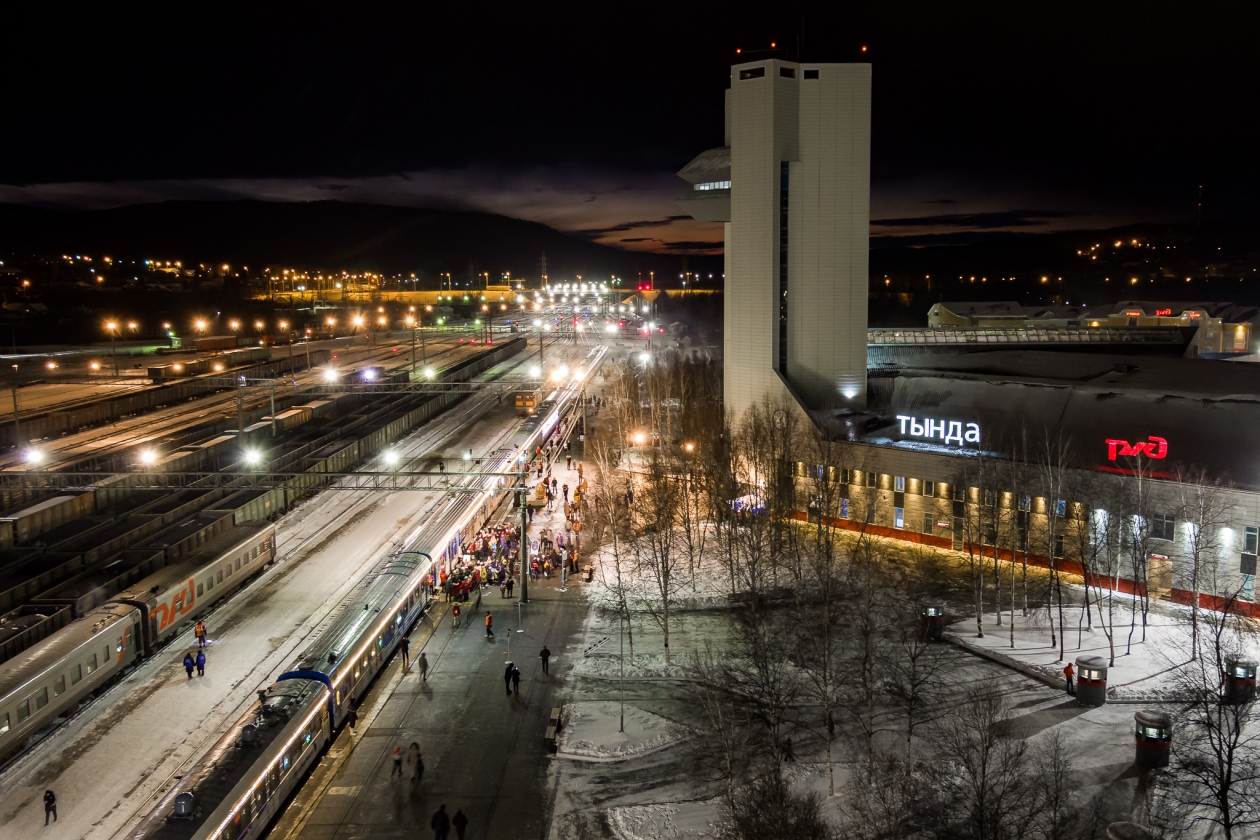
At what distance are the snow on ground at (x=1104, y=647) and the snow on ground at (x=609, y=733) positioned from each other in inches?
417

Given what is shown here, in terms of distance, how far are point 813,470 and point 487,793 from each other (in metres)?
23.4

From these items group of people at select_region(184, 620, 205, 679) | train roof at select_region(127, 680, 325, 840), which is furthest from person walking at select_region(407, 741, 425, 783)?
group of people at select_region(184, 620, 205, 679)

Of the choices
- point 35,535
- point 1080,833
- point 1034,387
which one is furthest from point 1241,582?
point 35,535

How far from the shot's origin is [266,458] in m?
42.4

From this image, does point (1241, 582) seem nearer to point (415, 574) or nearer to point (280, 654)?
point (415, 574)

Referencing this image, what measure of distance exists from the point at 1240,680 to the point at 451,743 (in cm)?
1883

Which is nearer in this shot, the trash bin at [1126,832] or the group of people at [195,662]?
the trash bin at [1126,832]

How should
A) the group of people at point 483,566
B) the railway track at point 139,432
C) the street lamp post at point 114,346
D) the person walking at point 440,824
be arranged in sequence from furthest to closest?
the street lamp post at point 114,346 < the railway track at point 139,432 < the group of people at point 483,566 < the person walking at point 440,824

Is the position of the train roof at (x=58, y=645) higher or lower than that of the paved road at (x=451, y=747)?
higher

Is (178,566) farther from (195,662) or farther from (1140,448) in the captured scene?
(1140,448)

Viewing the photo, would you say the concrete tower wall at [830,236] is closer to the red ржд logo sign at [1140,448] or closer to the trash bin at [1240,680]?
the red ржд logo sign at [1140,448]

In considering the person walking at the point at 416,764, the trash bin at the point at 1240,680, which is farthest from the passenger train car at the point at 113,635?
the trash bin at the point at 1240,680

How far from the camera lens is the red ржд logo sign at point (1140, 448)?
3080 centimetres

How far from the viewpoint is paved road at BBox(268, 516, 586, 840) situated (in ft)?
57.6
